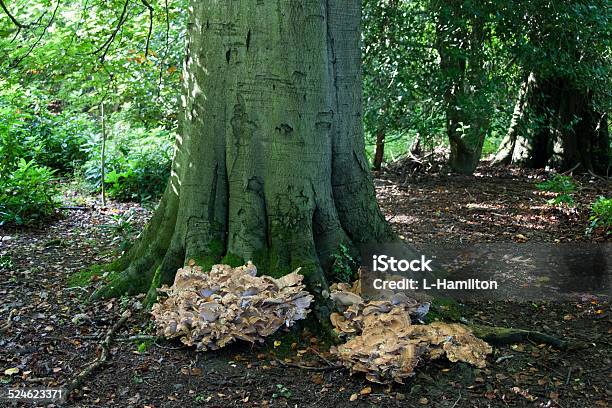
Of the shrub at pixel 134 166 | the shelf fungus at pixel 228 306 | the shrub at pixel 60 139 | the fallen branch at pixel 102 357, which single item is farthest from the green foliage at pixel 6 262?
the shrub at pixel 60 139

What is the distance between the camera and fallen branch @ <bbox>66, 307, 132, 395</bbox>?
3.85 metres

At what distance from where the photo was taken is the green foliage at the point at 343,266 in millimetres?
4715

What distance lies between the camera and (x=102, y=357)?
4.16 metres

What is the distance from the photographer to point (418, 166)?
11.4m

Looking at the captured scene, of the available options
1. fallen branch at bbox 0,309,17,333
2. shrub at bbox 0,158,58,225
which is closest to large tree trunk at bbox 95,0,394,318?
fallen branch at bbox 0,309,17,333

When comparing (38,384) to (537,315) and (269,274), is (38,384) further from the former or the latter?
(537,315)

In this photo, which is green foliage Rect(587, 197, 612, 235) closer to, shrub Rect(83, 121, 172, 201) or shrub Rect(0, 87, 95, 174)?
shrub Rect(83, 121, 172, 201)

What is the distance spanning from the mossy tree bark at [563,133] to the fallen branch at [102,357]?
7.87 meters

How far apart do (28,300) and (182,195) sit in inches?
64.5

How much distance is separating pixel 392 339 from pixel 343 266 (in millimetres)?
1118

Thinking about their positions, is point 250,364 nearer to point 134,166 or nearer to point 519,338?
point 519,338

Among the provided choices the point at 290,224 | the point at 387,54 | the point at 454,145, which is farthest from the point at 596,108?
the point at 290,224

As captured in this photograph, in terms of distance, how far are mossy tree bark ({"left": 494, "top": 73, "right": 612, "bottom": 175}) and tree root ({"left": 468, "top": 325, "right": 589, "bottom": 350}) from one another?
681 centimetres

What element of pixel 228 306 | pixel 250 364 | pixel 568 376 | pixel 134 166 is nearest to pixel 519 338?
pixel 568 376
